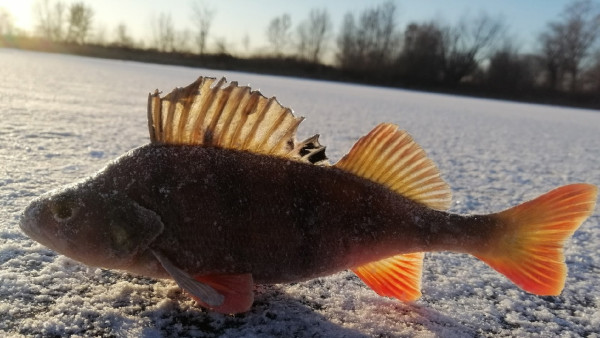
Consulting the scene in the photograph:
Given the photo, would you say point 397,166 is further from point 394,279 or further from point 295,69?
point 295,69

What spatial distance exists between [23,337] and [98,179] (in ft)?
1.52

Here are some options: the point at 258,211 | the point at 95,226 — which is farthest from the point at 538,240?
the point at 95,226

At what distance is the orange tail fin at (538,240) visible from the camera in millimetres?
1458

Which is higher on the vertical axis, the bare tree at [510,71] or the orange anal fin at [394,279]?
the bare tree at [510,71]

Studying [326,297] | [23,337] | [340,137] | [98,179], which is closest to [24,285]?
[23,337]

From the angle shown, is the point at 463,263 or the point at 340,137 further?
the point at 340,137

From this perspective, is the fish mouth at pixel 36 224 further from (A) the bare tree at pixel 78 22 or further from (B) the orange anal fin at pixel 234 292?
(A) the bare tree at pixel 78 22

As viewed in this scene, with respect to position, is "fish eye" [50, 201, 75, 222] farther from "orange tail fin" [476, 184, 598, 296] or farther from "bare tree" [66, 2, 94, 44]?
"bare tree" [66, 2, 94, 44]

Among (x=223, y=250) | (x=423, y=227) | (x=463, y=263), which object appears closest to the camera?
(x=223, y=250)

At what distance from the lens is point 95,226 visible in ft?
4.46

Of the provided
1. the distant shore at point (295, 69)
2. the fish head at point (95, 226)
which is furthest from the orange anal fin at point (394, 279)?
the distant shore at point (295, 69)

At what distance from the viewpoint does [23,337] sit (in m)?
1.27

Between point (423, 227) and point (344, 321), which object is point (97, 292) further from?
point (423, 227)

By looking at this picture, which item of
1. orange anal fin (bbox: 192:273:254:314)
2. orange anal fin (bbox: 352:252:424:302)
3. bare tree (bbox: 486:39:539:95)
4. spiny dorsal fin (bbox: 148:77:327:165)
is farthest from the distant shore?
orange anal fin (bbox: 192:273:254:314)
